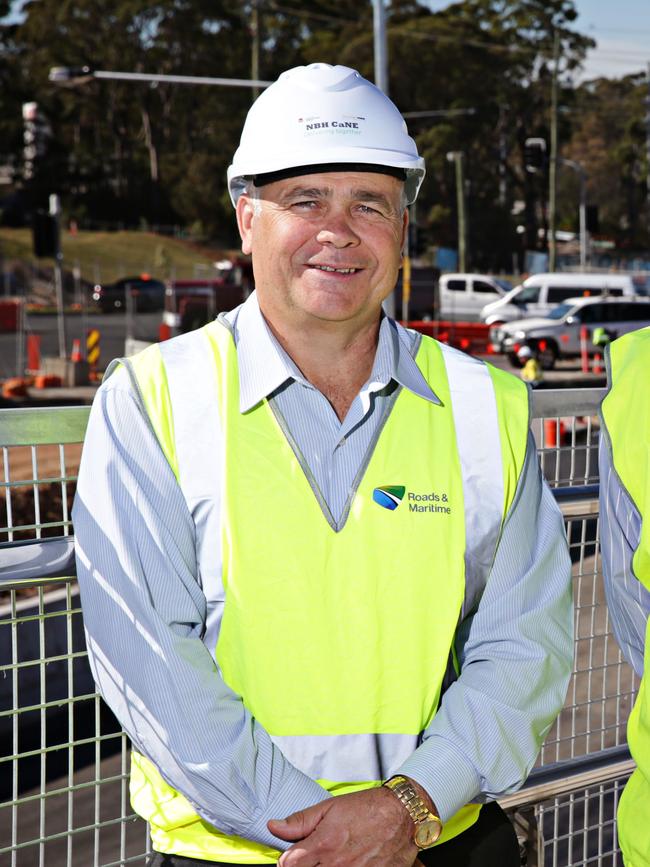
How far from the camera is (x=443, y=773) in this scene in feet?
6.95

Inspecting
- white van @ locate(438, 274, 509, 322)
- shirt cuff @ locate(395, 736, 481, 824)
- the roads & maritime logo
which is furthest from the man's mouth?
white van @ locate(438, 274, 509, 322)

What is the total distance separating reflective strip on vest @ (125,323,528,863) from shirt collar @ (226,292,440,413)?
0.03 metres

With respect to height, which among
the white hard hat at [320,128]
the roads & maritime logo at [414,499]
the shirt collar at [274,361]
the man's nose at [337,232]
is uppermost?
the white hard hat at [320,128]

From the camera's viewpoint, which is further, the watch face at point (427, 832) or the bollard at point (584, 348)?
the bollard at point (584, 348)

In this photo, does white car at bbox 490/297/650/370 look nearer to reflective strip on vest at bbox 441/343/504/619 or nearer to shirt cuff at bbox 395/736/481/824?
reflective strip on vest at bbox 441/343/504/619

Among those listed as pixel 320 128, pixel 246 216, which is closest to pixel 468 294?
pixel 246 216

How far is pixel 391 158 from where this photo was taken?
7.68ft

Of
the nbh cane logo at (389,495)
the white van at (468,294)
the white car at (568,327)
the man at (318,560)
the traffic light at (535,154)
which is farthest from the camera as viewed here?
the white van at (468,294)

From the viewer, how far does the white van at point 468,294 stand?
141 ft

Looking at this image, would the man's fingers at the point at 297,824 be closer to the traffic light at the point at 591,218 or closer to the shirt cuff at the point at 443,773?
the shirt cuff at the point at 443,773

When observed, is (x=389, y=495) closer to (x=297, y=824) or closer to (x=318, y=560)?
(x=318, y=560)

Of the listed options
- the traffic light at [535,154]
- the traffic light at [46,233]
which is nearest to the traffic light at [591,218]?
the traffic light at [535,154]

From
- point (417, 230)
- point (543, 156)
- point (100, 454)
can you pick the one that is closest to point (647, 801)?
point (100, 454)

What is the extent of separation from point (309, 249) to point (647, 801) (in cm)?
124
